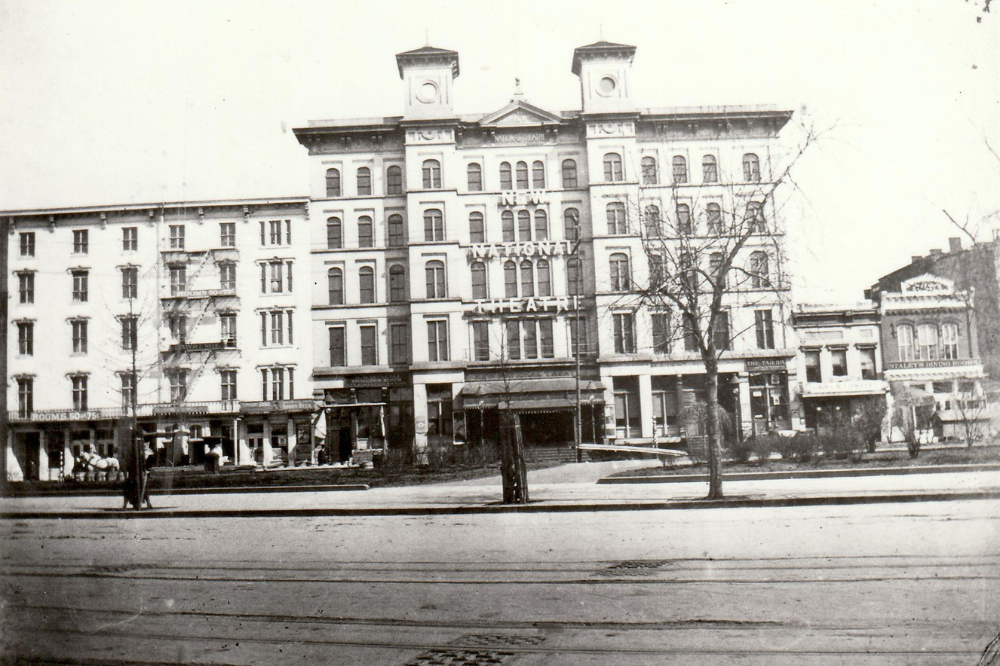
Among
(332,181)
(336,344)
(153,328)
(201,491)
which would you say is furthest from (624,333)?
(201,491)

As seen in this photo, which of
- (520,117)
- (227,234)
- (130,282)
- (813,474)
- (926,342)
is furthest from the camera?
(926,342)

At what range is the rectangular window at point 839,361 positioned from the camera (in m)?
30.9

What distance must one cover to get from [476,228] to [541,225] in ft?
3.85

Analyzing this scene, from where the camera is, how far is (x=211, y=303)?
10172mm

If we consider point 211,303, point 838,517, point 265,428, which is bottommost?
point 838,517

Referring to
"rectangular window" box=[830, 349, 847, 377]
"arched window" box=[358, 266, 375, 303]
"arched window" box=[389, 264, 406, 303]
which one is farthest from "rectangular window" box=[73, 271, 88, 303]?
"rectangular window" box=[830, 349, 847, 377]

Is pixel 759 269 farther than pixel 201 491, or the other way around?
pixel 759 269

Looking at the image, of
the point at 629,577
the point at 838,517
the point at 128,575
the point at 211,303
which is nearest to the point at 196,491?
the point at 211,303

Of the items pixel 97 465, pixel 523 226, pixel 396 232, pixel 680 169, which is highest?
pixel 680 169

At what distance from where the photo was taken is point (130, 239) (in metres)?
8.91

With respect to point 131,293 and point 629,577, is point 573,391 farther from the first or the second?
point 131,293

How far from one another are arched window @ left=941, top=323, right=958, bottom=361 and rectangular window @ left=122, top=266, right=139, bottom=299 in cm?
2059

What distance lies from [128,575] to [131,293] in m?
3.48

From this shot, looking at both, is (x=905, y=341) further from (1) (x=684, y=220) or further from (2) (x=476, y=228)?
(2) (x=476, y=228)
